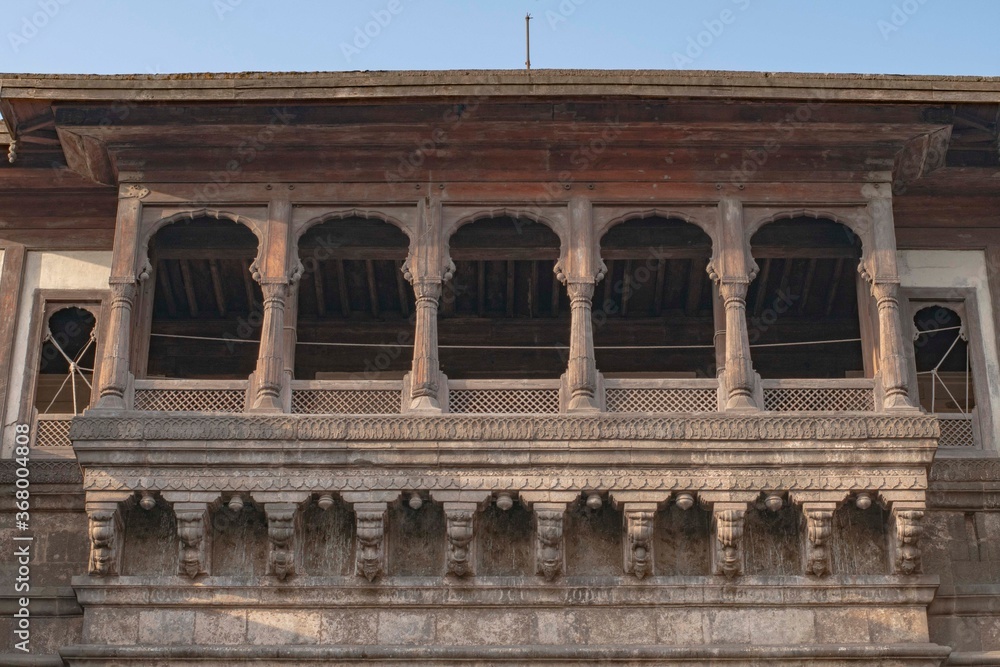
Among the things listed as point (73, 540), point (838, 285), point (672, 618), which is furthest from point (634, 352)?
point (73, 540)

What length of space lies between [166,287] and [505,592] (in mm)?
5312

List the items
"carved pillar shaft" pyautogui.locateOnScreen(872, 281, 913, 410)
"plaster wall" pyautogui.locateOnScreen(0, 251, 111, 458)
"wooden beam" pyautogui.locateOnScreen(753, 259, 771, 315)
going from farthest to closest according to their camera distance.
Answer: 1. "wooden beam" pyautogui.locateOnScreen(753, 259, 771, 315)
2. "plaster wall" pyautogui.locateOnScreen(0, 251, 111, 458)
3. "carved pillar shaft" pyautogui.locateOnScreen(872, 281, 913, 410)

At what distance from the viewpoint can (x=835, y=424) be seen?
14.9 meters

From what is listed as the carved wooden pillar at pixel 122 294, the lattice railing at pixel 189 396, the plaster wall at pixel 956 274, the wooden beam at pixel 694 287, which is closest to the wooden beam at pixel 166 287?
the carved wooden pillar at pixel 122 294

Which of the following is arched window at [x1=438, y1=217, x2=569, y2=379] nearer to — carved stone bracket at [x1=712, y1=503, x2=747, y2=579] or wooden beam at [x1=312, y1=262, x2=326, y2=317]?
wooden beam at [x1=312, y1=262, x2=326, y2=317]

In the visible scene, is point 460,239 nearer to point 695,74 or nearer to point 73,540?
point 695,74

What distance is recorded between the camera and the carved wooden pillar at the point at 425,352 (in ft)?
49.8

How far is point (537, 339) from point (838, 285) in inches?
118

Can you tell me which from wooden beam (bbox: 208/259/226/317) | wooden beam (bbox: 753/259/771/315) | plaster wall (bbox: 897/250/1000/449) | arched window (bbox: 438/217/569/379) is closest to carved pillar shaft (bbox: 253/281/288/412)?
wooden beam (bbox: 208/259/226/317)

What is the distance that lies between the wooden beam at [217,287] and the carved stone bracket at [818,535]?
6199 mm

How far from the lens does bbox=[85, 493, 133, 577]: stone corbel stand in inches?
580

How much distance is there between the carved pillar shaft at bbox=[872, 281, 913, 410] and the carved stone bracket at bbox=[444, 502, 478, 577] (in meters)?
3.50

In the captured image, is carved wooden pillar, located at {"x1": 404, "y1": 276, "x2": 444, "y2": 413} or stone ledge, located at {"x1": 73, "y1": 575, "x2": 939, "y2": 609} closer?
stone ledge, located at {"x1": 73, "y1": 575, "x2": 939, "y2": 609}

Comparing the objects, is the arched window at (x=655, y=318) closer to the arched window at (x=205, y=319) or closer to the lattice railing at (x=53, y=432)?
the arched window at (x=205, y=319)
